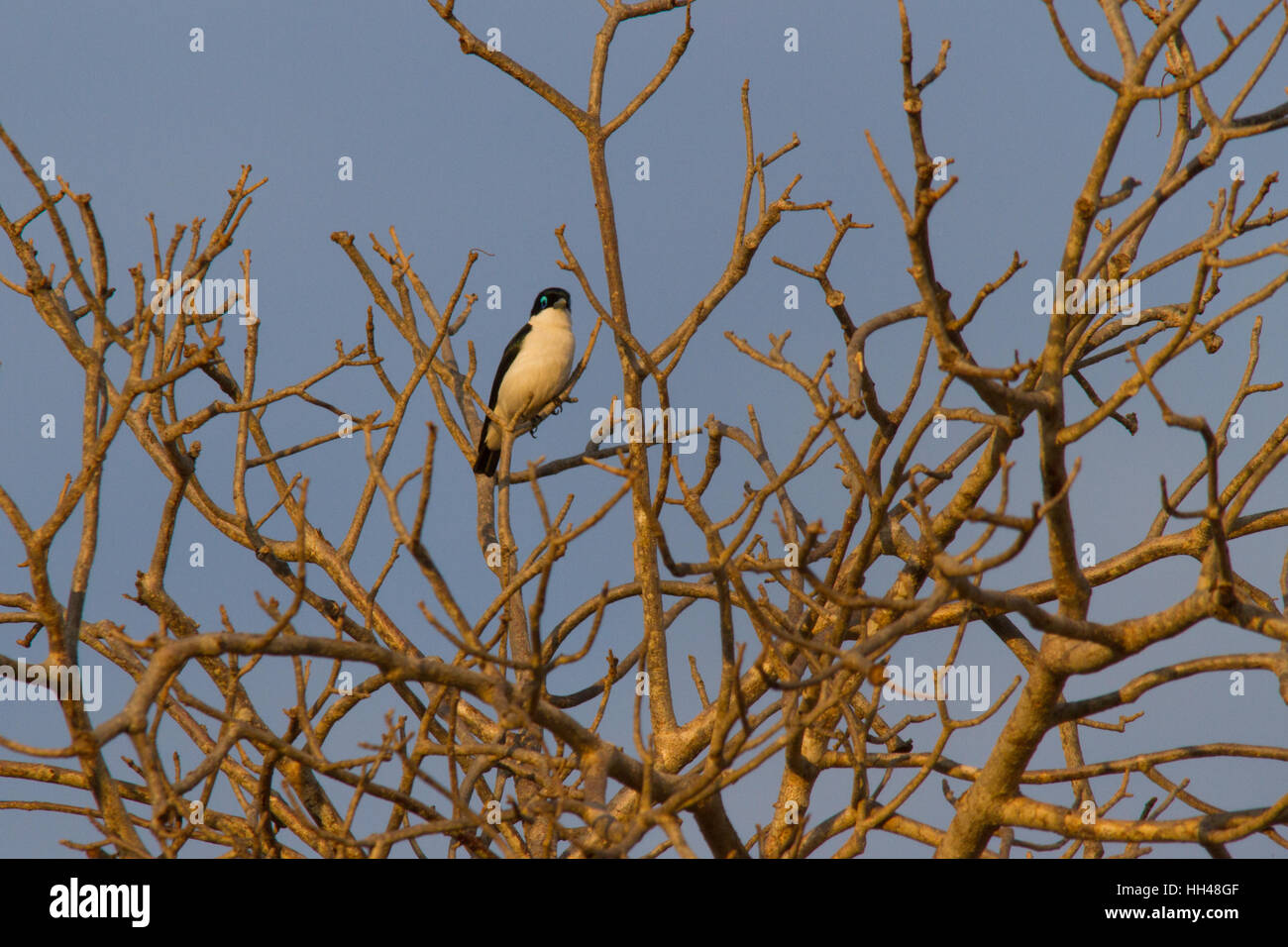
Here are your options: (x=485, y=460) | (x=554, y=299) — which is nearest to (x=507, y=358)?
(x=554, y=299)

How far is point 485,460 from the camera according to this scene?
8.92m

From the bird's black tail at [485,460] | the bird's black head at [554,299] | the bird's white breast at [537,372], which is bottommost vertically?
the bird's black tail at [485,460]

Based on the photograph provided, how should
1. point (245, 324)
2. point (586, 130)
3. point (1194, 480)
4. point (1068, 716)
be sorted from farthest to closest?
point (586, 130)
point (245, 324)
point (1194, 480)
point (1068, 716)

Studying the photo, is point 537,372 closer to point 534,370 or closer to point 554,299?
point 534,370

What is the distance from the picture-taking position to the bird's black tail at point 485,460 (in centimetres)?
860

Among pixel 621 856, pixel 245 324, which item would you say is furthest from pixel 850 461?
pixel 245 324

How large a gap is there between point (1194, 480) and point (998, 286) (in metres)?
2.55

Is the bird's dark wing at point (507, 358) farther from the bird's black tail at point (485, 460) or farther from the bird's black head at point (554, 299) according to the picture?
the bird's black tail at point (485, 460)

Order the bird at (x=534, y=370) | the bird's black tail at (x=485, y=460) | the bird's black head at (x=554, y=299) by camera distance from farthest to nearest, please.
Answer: the bird's black head at (x=554, y=299) → the bird at (x=534, y=370) → the bird's black tail at (x=485, y=460)

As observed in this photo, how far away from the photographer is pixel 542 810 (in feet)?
12.3

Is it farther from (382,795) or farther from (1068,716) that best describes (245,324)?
(1068,716)

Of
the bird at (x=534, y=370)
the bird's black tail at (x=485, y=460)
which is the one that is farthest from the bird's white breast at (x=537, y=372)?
the bird's black tail at (x=485, y=460)

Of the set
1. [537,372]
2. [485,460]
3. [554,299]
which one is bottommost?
[485,460]
